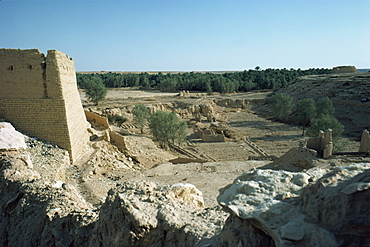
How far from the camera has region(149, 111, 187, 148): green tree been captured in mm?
20781

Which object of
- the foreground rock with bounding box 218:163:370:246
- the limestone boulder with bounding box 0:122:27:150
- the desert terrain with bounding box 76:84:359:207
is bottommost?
the desert terrain with bounding box 76:84:359:207

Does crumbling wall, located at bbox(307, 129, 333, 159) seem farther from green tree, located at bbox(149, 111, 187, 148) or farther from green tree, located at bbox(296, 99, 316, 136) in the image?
green tree, located at bbox(296, 99, 316, 136)

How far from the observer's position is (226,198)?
338 centimetres

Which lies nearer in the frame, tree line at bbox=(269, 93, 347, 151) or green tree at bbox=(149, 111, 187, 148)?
tree line at bbox=(269, 93, 347, 151)

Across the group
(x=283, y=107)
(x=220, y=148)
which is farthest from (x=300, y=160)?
(x=283, y=107)

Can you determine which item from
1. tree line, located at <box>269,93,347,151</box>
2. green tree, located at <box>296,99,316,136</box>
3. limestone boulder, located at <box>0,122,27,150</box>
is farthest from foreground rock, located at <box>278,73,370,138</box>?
limestone boulder, located at <box>0,122,27,150</box>

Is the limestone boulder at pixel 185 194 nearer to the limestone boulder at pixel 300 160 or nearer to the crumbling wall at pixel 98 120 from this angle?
the limestone boulder at pixel 300 160

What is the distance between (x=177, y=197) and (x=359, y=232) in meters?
3.63

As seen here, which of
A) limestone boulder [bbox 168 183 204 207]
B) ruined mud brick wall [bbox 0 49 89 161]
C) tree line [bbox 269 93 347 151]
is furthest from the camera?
tree line [bbox 269 93 347 151]

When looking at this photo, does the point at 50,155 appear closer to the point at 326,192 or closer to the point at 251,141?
the point at 326,192

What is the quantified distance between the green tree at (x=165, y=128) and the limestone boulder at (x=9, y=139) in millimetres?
11179

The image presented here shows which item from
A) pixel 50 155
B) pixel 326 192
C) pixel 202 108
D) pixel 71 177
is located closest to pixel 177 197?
pixel 326 192

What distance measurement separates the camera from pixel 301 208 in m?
2.87

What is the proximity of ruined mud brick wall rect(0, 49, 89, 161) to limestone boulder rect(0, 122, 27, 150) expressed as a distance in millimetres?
953
